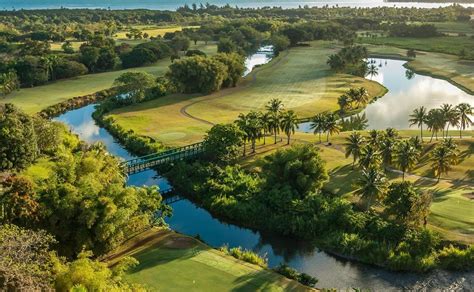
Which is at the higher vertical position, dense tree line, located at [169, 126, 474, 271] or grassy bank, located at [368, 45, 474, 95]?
grassy bank, located at [368, 45, 474, 95]

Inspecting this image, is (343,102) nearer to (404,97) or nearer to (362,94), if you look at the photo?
(362,94)

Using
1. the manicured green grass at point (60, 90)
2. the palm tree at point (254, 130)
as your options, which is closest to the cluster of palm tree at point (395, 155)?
the palm tree at point (254, 130)

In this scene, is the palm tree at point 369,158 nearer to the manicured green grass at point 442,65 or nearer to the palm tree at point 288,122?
the palm tree at point 288,122

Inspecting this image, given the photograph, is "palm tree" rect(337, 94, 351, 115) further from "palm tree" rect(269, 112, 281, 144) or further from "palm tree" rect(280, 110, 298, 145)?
"palm tree" rect(269, 112, 281, 144)

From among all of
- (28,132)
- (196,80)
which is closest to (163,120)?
(196,80)

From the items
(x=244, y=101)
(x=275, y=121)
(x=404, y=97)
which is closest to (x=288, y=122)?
(x=275, y=121)

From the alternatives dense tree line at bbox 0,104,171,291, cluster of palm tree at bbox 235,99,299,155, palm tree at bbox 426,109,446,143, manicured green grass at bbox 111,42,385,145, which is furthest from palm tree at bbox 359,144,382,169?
manicured green grass at bbox 111,42,385,145

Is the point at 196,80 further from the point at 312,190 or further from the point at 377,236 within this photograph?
the point at 377,236
